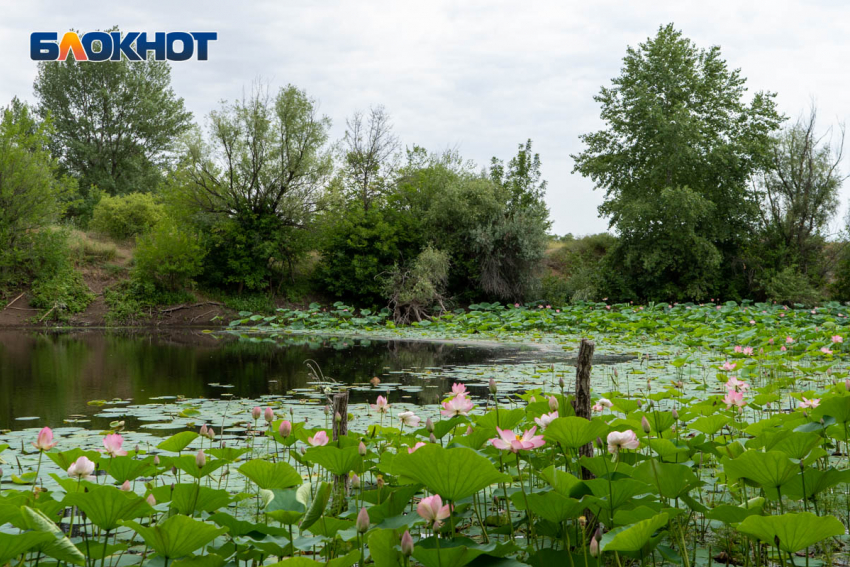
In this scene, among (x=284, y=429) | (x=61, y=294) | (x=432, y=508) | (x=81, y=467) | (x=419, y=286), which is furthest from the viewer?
(x=419, y=286)

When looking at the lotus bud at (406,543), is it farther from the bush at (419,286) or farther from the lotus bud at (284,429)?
the bush at (419,286)

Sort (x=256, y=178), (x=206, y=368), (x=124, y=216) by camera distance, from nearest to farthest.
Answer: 1. (x=206, y=368)
2. (x=256, y=178)
3. (x=124, y=216)

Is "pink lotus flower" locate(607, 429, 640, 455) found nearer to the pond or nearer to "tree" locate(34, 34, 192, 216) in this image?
the pond

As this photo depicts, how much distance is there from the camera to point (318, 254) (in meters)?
21.8

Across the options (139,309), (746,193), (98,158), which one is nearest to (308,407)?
(139,309)

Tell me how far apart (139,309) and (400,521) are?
1840 centimetres

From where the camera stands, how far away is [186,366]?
8656mm

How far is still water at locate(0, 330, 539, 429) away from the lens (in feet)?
19.4

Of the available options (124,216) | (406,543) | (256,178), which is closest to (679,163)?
(256,178)

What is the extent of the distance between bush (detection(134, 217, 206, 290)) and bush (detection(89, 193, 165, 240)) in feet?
11.3

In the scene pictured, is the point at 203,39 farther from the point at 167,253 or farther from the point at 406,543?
the point at 406,543

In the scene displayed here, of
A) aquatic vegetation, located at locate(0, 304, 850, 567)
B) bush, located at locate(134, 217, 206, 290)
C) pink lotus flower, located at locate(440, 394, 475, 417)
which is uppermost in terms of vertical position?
bush, located at locate(134, 217, 206, 290)

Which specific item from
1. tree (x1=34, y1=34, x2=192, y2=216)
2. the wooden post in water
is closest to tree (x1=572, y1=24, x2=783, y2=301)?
the wooden post in water

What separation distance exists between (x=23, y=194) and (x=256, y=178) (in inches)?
242
